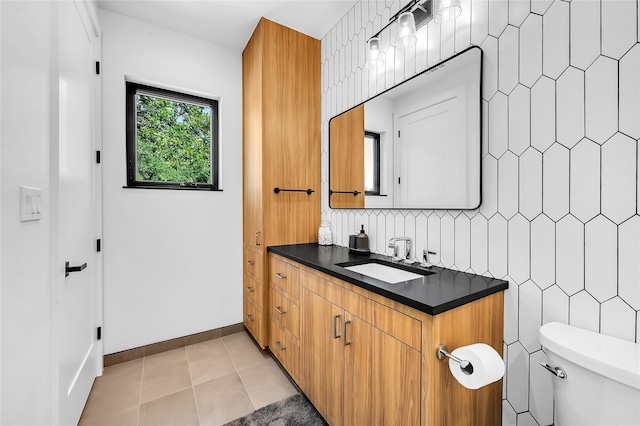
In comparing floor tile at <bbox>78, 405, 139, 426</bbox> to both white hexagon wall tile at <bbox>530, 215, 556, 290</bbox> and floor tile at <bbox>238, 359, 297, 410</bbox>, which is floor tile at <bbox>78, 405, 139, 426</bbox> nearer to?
floor tile at <bbox>238, 359, 297, 410</bbox>

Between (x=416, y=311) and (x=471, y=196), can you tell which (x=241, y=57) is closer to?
(x=471, y=196)

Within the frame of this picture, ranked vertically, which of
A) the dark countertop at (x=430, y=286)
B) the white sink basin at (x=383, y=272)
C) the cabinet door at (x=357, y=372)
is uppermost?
the dark countertop at (x=430, y=286)

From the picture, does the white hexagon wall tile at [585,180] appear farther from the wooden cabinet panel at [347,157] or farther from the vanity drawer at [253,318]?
the vanity drawer at [253,318]

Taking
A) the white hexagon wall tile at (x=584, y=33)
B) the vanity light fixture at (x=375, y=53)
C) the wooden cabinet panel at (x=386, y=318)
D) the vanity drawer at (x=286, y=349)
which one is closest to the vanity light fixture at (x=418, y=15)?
the vanity light fixture at (x=375, y=53)

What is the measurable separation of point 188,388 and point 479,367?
5.92 feet

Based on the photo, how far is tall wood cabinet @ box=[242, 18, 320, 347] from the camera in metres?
2.12

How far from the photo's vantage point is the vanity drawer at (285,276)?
1701 mm

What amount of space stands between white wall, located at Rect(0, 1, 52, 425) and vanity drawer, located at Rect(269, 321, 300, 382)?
1113 mm

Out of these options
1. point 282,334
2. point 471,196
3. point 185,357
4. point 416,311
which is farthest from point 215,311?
point 471,196

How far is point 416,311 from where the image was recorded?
938 mm

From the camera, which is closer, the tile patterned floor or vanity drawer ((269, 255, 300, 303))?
the tile patterned floor

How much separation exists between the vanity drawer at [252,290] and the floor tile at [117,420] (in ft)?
3.10

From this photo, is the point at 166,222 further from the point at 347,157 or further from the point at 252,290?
the point at 347,157

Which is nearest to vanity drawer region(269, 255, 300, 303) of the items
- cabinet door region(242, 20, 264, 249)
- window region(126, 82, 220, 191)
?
cabinet door region(242, 20, 264, 249)
